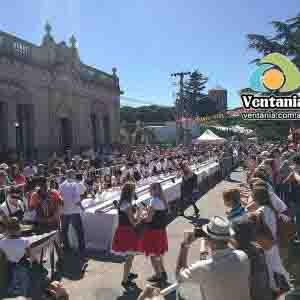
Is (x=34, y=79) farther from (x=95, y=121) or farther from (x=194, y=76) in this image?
(x=194, y=76)

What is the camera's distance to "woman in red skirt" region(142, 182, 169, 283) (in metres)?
5.82

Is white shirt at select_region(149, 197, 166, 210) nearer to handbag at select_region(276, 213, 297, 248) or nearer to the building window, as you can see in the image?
handbag at select_region(276, 213, 297, 248)

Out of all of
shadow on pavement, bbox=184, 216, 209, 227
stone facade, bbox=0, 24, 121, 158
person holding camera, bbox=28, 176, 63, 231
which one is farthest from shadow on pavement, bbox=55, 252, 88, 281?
stone facade, bbox=0, 24, 121, 158

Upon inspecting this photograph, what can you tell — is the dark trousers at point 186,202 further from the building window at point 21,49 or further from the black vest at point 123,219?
the building window at point 21,49

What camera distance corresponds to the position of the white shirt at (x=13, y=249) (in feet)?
15.3

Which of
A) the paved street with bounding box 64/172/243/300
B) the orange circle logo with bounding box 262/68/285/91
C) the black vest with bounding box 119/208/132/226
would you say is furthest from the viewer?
the orange circle logo with bounding box 262/68/285/91

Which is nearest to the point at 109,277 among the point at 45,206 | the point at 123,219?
the point at 123,219

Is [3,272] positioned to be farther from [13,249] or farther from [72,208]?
[72,208]

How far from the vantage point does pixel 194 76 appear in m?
86.5

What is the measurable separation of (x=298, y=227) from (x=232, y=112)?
21.2 meters

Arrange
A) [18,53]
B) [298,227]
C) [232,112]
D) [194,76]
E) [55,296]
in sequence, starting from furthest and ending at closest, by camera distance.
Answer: [194,76], [232,112], [18,53], [298,227], [55,296]

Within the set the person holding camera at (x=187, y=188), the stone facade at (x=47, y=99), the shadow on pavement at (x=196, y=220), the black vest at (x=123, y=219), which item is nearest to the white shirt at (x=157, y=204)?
the black vest at (x=123, y=219)

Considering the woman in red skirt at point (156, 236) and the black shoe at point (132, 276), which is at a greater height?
the woman in red skirt at point (156, 236)

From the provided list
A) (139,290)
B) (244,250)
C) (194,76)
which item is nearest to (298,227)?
(139,290)
